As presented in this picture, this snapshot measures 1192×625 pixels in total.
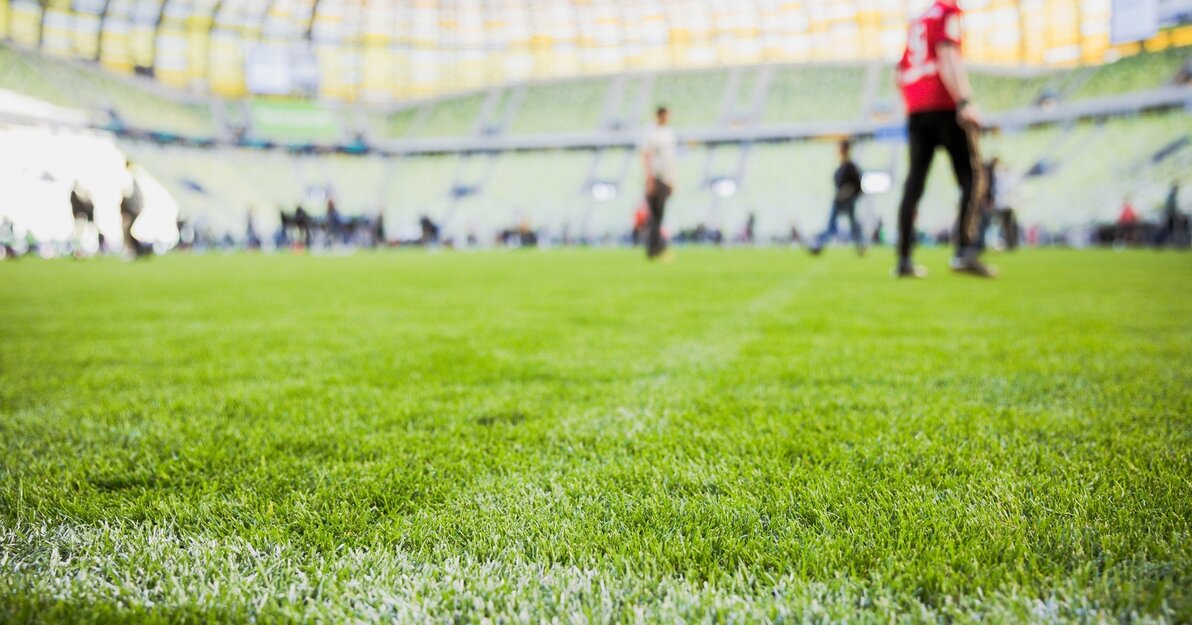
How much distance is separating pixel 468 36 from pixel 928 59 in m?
45.3

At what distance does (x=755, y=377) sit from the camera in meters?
2.23

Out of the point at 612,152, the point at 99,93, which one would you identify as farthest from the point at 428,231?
the point at 99,93

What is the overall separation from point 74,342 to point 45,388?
1.27 meters

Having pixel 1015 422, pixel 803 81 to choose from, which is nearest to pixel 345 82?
pixel 803 81

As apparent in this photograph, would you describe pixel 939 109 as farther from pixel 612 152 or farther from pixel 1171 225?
pixel 612 152

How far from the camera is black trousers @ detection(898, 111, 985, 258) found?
5559 millimetres

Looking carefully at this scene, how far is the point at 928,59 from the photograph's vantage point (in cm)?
549

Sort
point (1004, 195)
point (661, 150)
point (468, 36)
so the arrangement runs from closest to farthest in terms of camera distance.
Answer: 1. point (661, 150)
2. point (1004, 195)
3. point (468, 36)

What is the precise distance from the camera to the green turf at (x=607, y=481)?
3.02 ft

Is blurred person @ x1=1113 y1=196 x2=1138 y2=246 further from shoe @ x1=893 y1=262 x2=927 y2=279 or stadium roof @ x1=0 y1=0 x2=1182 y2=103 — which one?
stadium roof @ x1=0 y1=0 x2=1182 y2=103

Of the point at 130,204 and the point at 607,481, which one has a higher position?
the point at 130,204

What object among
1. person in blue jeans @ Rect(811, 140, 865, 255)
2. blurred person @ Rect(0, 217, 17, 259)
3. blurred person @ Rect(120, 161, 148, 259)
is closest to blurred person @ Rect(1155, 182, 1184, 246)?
person in blue jeans @ Rect(811, 140, 865, 255)

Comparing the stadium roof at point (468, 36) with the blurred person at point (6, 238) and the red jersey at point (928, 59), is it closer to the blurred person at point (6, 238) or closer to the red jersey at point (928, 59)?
the blurred person at point (6, 238)

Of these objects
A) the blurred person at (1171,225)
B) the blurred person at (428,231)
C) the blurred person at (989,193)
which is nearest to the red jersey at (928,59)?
the blurred person at (989,193)
